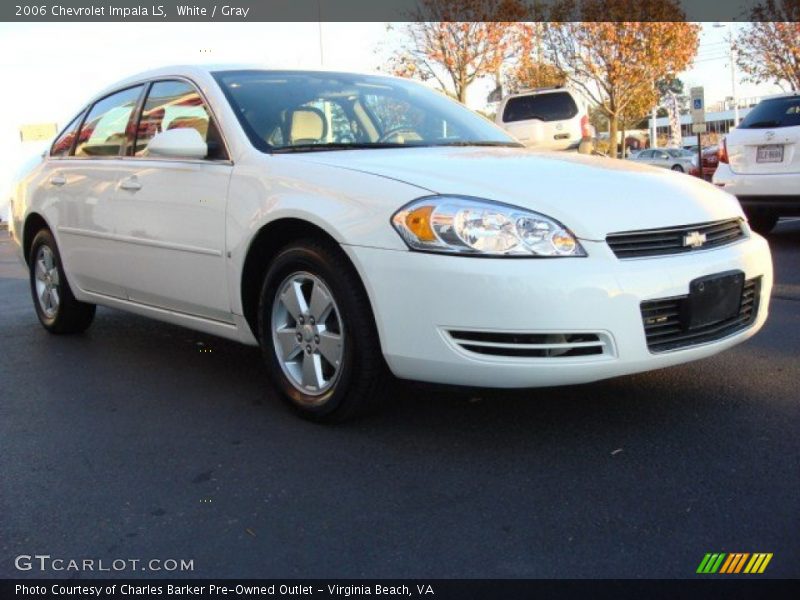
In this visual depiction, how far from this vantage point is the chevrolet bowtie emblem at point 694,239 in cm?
322

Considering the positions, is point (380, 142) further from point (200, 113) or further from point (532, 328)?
point (532, 328)

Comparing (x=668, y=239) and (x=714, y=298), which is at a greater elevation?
(x=668, y=239)

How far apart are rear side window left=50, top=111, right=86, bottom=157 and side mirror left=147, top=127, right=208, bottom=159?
1.71m

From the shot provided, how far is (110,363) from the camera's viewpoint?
15.7 ft

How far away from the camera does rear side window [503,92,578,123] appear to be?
572 inches

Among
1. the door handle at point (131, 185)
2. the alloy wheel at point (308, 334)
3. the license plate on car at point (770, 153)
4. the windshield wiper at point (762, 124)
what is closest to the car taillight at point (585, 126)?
the windshield wiper at point (762, 124)

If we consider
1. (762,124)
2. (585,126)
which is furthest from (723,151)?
(585,126)

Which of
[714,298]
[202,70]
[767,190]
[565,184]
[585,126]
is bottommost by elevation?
[767,190]

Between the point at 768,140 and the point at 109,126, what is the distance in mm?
6264

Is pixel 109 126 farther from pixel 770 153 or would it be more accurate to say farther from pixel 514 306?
pixel 770 153

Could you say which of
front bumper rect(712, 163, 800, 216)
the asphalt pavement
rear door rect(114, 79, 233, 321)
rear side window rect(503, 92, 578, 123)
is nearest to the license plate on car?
front bumper rect(712, 163, 800, 216)

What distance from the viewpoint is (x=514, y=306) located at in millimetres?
2912
